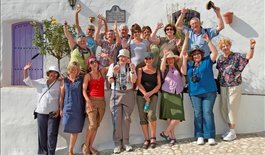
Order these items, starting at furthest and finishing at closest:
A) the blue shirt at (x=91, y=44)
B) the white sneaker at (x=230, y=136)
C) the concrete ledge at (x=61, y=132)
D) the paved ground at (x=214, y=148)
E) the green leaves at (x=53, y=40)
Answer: the green leaves at (x=53, y=40) < the blue shirt at (x=91, y=44) < the concrete ledge at (x=61, y=132) < the white sneaker at (x=230, y=136) < the paved ground at (x=214, y=148)

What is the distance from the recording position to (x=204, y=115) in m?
5.71

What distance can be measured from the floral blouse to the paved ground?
1.04m

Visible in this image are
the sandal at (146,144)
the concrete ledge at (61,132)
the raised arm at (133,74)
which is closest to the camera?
the raised arm at (133,74)

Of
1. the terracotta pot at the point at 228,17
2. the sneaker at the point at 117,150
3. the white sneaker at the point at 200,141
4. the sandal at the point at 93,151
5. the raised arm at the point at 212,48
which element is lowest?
the sandal at the point at 93,151

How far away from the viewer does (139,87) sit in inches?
221

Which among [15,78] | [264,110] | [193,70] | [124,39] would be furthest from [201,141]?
[15,78]

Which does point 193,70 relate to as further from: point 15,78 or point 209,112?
point 15,78

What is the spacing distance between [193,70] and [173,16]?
2.38m

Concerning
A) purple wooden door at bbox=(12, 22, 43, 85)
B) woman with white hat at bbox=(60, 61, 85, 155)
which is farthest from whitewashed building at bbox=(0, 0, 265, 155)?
woman with white hat at bbox=(60, 61, 85, 155)

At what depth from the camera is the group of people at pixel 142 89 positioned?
5605 millimetres

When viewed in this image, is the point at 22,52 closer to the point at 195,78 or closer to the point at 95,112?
the point at 95,112

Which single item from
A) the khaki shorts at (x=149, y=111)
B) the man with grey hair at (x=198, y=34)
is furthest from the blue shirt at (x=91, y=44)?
the man with grey hair at (x=198, y=34)

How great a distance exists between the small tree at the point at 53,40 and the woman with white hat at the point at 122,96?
1961 millimetres

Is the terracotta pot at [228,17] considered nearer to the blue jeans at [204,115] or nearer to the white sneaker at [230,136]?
the blue jeans at [204,115]
